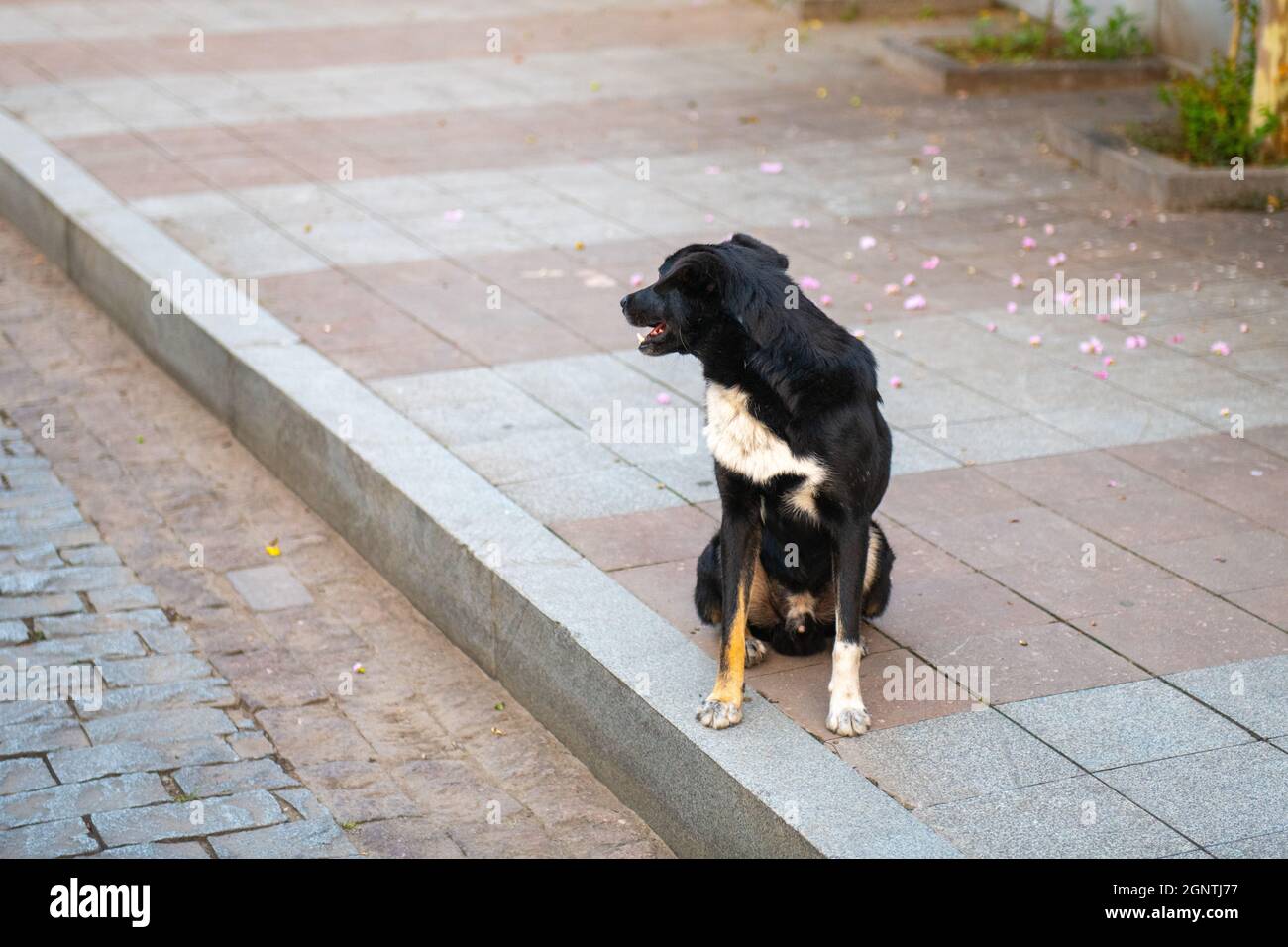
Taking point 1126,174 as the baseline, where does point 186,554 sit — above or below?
below

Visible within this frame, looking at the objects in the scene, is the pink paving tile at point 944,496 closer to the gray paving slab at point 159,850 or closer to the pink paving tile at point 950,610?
the pink paving tile at point 950,610

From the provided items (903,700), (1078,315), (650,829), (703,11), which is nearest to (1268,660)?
(903,700)

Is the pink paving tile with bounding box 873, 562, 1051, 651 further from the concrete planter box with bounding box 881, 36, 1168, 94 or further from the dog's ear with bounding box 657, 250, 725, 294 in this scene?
the concrete planter box with bounding box 881, 36, 1168, 94

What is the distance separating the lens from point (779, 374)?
15.2 feet

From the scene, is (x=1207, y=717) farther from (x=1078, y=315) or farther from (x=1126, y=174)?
(x=1126, y=174)

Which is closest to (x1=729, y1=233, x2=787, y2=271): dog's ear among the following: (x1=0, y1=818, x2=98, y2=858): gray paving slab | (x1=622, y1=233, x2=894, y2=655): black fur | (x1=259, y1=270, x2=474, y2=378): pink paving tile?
(x1=622, y1=233, x2=894, y2=655): black fur

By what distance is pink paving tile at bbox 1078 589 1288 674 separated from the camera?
5199 millimetres

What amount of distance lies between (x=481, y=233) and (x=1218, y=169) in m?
4.60

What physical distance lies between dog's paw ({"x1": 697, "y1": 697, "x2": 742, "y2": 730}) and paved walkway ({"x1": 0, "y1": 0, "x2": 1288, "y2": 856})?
21 centimetres

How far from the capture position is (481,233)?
Result: 9867 mm

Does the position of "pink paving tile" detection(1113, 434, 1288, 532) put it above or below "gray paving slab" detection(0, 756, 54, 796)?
above

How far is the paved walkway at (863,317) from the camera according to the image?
4.89m

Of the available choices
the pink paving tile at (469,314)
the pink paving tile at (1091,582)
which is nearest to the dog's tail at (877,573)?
the pink paving tile at (1091,582)

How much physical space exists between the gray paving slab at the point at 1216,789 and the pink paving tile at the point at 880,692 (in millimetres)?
589
